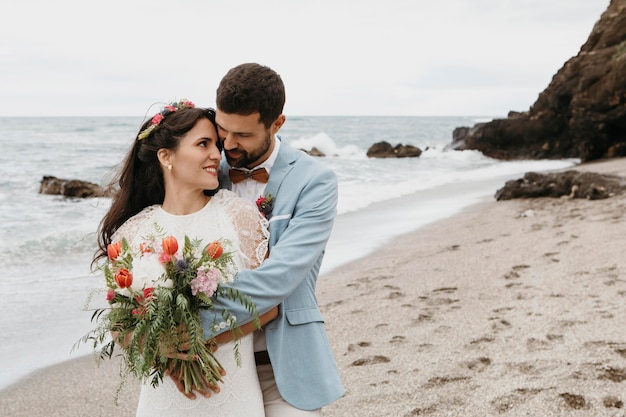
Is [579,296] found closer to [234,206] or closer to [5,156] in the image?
[234,206]

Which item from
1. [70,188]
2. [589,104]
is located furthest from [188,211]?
[589,104]

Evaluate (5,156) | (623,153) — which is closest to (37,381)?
(623,153)

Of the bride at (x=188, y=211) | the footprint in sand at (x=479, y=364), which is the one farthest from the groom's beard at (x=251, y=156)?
the footprint in sand at (x=479, y=364)

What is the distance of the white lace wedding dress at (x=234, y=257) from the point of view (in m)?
2.40

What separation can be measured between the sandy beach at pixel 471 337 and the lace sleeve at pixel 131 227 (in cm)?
226

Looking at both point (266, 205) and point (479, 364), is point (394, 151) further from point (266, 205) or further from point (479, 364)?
point (266, 205)

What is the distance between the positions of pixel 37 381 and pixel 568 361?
12.9 feet

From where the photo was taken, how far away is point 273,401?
2.60 metres

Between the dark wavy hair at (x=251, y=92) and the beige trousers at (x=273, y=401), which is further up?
the dark wavy hair at (x=251, y=92)

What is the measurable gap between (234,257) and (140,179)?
2.09 feet

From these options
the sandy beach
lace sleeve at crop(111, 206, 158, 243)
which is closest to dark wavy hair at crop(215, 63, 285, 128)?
lace sleeve at crop(111, 206, 158, 243)

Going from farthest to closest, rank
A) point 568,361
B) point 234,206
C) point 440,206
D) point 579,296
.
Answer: point 440,206, point 579,296, point 568,361, point 234,206

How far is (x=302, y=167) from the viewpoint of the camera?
2.72 m

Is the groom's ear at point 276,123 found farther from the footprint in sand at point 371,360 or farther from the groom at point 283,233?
the footprint in sand at point 371,360
